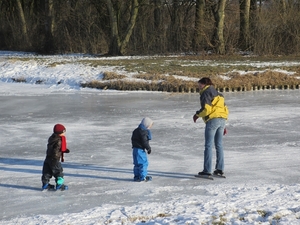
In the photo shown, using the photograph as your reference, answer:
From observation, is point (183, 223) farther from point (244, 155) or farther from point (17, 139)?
point (17, 139)

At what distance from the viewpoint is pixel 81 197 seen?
24.3ft

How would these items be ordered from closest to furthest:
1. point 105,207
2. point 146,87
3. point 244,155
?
point 105,207 → point 244,155 → point 146,87

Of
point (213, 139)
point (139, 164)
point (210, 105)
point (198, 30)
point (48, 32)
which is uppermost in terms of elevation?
point (48, 32)

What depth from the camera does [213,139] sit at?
825cm

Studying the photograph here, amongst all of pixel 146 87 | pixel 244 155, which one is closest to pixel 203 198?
pixel 244 155

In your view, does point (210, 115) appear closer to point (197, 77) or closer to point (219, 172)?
point (219, 172)

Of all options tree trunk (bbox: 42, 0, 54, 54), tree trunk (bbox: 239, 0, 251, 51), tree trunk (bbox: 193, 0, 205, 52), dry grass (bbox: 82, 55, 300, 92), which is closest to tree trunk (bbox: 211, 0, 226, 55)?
tree trunk (bbox: 193, 0, 205, 52)

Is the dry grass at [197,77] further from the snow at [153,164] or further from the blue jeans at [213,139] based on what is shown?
the blue jeans at [213,139]

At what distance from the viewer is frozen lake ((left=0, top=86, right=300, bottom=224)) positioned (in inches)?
297

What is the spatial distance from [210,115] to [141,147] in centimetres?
97

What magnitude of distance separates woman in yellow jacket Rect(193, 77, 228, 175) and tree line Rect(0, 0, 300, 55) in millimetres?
21492

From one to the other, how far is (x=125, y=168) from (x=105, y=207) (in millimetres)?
2009

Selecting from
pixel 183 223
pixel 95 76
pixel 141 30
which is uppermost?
pixel 141 30

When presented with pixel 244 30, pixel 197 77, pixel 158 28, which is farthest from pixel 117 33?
pixel 197 77
